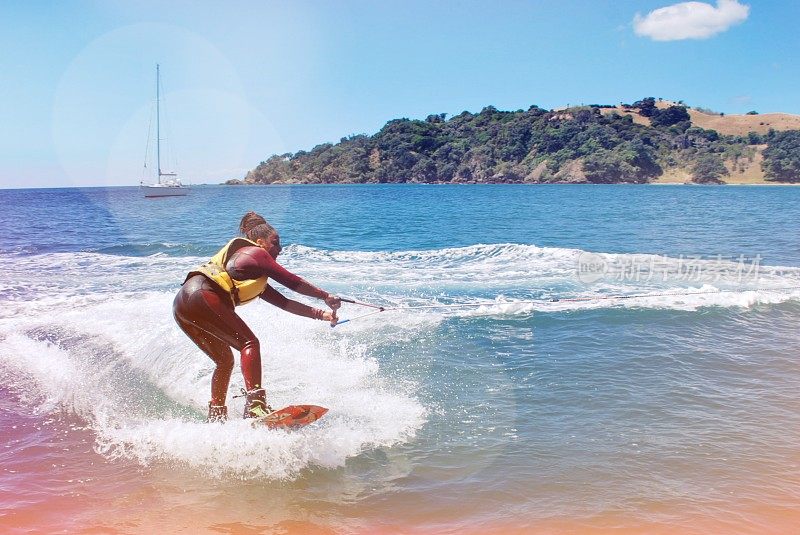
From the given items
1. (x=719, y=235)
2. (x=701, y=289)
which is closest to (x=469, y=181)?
(x=719, y=235)

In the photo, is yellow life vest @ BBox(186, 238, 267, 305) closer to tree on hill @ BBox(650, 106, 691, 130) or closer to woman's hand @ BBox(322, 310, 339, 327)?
woman's hand @ BBox(322, 310, 339, 327)

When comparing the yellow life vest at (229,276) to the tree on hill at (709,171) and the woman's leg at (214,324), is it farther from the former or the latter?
the tree on hill at (709,171)

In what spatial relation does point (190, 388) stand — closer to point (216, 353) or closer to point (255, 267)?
point (216, 353)

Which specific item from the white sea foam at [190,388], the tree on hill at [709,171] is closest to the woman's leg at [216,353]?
the white sea foam at [190,388]

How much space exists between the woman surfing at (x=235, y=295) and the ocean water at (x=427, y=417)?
0.50 metres

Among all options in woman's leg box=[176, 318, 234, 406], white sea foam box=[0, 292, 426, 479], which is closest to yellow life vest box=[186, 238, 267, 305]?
woman's leg box=[176, 318, 234, 406]

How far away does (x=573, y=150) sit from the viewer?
130125 millimetres

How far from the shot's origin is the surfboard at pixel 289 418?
5484 mm

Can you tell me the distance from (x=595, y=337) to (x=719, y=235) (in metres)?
22.0

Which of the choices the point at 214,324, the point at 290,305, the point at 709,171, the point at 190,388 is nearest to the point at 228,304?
the point at 214,324

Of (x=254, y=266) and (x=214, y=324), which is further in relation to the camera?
(x=214, y=324)

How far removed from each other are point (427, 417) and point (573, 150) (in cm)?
13098

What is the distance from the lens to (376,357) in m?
8.92

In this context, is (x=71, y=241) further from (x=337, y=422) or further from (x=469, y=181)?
(x=469, y=181)
